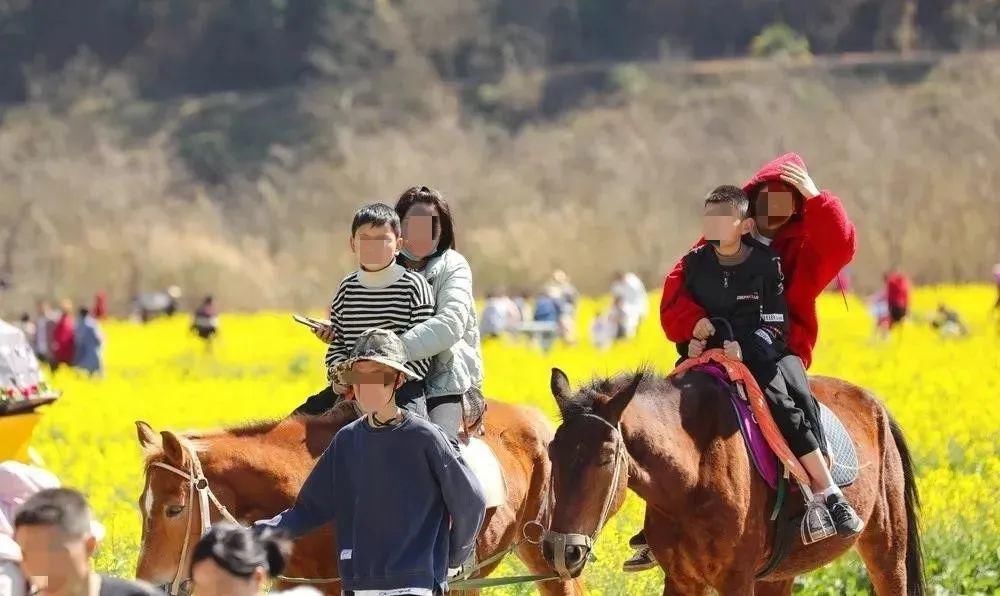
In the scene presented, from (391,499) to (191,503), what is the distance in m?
1.14

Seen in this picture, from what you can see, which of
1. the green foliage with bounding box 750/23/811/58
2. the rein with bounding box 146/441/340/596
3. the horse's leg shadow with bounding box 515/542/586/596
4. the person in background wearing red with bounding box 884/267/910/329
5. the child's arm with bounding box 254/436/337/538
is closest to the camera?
the child's arm with bounding box 254/436/337/538

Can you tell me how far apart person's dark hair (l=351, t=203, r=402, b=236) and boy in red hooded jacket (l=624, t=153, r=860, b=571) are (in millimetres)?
1474

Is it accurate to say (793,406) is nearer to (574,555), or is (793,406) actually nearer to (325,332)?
(574,555)

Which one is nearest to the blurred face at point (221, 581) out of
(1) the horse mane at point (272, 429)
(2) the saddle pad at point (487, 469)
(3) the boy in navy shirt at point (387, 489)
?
(3) the boy in navy shirt at point (387, 489)

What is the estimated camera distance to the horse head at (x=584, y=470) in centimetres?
707

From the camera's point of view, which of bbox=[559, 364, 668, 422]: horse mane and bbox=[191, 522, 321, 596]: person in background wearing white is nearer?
bbox=[191, 522, 321, 596]: person in background wearing white

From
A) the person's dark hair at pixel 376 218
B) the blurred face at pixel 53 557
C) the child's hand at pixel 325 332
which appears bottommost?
the blurred face at pixel 53 557

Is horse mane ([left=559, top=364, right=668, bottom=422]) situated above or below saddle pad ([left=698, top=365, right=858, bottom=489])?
above

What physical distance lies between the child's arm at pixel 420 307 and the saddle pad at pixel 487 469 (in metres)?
0.47

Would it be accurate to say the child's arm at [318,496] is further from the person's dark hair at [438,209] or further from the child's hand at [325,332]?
the person's dark hair at [438,209]

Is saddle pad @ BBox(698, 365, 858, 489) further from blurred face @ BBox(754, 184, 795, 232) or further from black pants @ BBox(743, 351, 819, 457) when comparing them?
blurred face @ BBox(754, 184, 795, 232)

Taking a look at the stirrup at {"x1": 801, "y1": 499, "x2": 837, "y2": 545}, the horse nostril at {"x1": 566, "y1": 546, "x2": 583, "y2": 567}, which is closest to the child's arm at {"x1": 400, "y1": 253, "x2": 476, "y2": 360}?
the horse nostril at {"x1": 566, "y1": 546, "x2": 583, "y2": 567}

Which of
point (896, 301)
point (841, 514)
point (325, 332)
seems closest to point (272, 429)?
point (325, 332)

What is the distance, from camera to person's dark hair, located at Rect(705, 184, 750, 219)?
7.96 m
